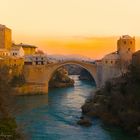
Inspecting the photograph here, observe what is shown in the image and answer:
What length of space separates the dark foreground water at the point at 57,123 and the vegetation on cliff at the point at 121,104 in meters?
0.62

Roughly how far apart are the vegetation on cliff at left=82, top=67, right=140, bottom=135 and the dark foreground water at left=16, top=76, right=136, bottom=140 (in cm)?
62

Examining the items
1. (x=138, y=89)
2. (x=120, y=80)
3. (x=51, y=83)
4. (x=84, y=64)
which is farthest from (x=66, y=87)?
(x=138, y=89)

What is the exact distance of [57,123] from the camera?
26234mm

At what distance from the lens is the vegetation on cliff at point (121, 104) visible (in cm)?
2445

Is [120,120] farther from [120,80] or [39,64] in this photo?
[39,64]

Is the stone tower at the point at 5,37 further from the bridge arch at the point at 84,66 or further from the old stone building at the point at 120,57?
the old stone building at the point at 120,57

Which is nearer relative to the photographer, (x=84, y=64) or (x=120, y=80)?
(x=120, y=80)

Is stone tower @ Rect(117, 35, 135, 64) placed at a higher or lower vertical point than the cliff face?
higher

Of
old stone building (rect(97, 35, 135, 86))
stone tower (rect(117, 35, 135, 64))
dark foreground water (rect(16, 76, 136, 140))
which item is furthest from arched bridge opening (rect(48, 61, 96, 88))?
dark foreground water (rect(16, 76, 136, 140))

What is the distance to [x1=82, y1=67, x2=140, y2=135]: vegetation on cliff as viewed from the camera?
2445 centimetres

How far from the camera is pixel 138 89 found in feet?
86.9

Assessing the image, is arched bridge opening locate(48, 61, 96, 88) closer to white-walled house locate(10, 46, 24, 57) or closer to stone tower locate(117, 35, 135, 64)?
white-walled house locate(10, 46, 24, 57)

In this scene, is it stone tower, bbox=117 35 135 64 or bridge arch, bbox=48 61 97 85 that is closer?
stone tower, bbox=117 35 135 64

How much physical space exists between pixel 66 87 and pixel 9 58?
8175 millimetres
